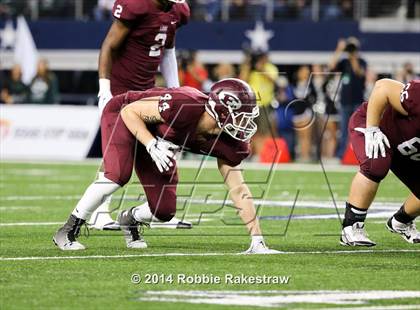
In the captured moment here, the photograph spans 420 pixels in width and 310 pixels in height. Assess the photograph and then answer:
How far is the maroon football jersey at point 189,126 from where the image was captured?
7.55m

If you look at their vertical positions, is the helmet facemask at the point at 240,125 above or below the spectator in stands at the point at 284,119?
above

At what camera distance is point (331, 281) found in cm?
641

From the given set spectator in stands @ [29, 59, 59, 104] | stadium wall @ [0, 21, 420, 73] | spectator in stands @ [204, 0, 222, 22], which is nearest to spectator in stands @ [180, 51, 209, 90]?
spectator in stands @ [29, 59, 59, 104]

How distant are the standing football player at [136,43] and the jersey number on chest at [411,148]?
7.02 feet

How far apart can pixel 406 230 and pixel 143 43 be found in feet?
8.02

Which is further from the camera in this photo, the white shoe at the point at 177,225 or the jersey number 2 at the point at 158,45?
the white shoe at the point at 177,225

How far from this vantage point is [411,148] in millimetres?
7992

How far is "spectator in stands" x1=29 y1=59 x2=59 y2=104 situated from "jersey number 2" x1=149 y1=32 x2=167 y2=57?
1168 cm

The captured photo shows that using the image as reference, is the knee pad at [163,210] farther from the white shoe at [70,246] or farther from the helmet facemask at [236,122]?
the helmet facemask at [236,122]

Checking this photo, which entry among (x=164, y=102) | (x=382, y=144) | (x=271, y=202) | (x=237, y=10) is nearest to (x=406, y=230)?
(x=382, y=144)

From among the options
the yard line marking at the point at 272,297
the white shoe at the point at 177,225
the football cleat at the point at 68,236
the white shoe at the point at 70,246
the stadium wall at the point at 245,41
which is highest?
the yard line marking at the point at 272,297

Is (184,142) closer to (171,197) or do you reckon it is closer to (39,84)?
(171,197)

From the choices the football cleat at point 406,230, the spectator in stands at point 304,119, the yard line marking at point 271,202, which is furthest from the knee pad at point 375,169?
the spectator in stands at point 304,119

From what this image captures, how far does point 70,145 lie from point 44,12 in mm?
7623
